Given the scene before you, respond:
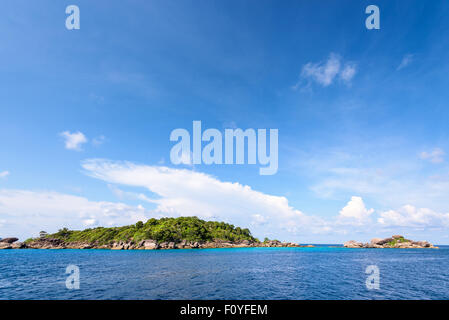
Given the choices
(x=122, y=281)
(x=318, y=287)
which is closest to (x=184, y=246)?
(x=122, y=281)

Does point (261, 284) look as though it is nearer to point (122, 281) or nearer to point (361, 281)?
point (361, 281)

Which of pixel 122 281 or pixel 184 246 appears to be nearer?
pixel 122 281
